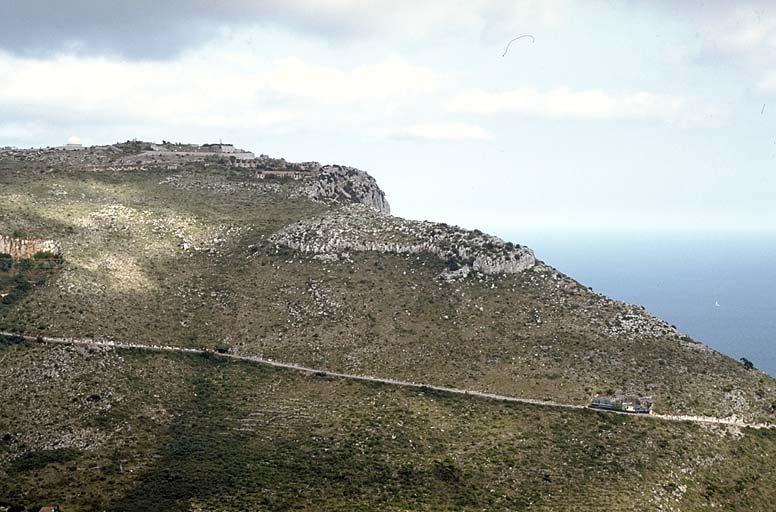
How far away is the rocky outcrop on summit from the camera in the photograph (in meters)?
107

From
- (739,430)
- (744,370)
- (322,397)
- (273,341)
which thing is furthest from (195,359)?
(744,370)

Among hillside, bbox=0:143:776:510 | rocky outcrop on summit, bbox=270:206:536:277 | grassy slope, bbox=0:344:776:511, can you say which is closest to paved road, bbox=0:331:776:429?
hillside, bbox=0:143:776:510

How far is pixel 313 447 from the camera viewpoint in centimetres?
7000

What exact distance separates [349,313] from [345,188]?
55.1 metres

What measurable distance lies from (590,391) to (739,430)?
1572 cm

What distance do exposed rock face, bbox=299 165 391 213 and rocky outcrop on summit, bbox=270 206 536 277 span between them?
794 inches

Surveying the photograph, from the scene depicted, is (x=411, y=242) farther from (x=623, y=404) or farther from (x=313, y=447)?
(x=313, y=447)

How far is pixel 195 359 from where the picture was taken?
85.8 metres

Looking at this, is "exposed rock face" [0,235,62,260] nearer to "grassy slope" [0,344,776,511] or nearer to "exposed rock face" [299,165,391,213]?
"grassy slope" [0,344,776,511]

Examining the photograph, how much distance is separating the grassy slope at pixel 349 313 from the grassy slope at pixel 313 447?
559 cm

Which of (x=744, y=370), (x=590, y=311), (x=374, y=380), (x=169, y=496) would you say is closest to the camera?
(x=169, y=496)

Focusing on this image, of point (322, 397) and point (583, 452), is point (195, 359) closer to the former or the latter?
point (322, 397)

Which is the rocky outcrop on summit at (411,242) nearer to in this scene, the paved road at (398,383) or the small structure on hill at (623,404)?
the paved road at (398,383)

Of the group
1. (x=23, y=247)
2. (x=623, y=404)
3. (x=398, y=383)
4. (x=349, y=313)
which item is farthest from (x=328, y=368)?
(x=23, y=247)
